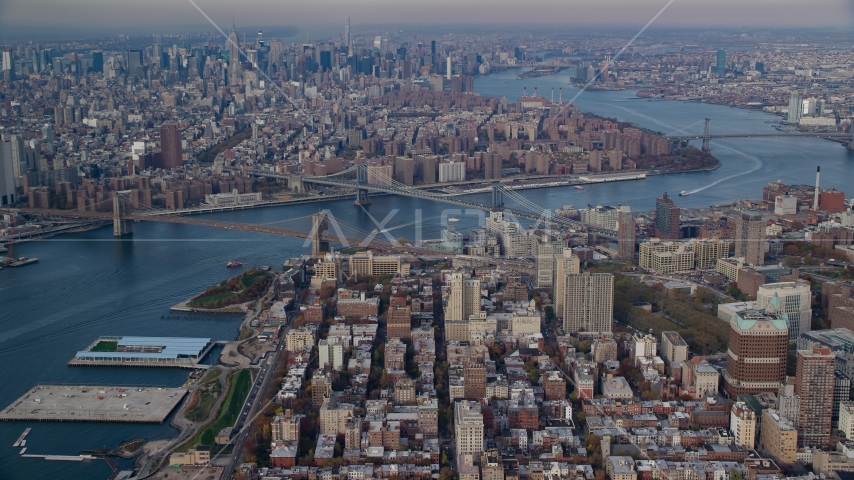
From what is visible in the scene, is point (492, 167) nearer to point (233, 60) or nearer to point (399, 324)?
point (399, 324)

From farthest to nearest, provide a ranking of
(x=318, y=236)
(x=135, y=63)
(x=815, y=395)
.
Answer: (x=135, y=63)
(x=318, y=236)
(x=815, y=395)

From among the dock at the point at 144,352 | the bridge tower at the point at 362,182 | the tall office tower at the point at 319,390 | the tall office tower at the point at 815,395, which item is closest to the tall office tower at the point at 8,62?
the bridge tower at the point at 362,182

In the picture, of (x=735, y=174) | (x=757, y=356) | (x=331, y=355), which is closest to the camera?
(x=757, y=356)

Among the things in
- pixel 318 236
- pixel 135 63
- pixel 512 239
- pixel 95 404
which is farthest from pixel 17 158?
pixel 135 63

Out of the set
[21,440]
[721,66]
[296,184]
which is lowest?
[21,440]

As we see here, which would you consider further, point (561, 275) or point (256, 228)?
point (256, 228)

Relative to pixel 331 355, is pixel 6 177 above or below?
above

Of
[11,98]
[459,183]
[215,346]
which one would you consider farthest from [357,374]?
[11,98]

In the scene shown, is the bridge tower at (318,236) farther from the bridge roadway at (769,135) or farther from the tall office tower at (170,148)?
the bridge roadway at (769,135)
